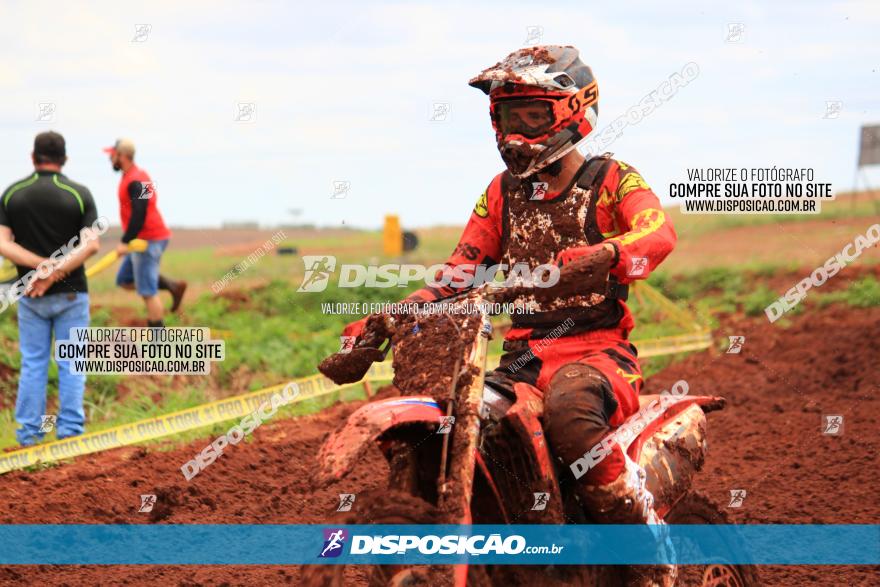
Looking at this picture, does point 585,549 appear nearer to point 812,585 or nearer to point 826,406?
point 812,585

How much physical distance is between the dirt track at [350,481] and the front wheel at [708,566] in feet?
3.27

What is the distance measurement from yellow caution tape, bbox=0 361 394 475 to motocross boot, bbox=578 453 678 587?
18.2ft

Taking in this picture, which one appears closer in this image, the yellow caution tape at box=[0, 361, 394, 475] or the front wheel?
the front wheel

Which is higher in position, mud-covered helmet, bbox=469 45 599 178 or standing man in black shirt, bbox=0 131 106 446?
mud-covered helmet, bbox=469 45 599 178

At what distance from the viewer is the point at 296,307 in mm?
18000

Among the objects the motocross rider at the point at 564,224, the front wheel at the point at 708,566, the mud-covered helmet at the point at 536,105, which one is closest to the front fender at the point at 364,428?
the motocross rider at the point at 564,224

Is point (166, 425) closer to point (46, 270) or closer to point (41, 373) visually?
point (41, 373)

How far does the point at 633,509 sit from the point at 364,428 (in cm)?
149

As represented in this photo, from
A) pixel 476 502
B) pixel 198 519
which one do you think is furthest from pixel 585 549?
pixel 198 519

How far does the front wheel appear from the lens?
19.2 feet

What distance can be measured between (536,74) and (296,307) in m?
12.9

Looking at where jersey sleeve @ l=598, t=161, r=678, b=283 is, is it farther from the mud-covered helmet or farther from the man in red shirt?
the man in red shirt

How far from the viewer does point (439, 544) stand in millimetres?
4297

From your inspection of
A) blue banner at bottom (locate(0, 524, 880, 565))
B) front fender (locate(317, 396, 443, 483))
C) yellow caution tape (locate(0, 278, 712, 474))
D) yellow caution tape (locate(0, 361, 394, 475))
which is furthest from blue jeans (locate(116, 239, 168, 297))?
front fender (locate(317, 396, 443, 483))
